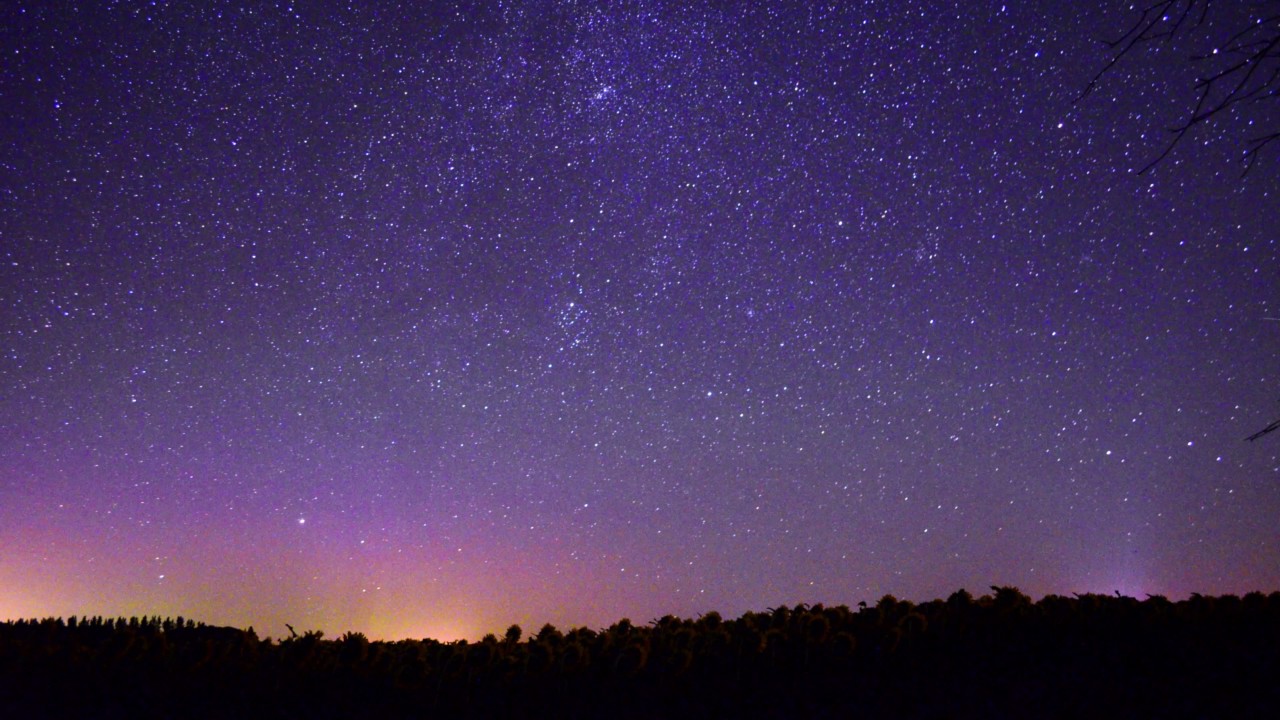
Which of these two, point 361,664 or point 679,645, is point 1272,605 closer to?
point 679,645

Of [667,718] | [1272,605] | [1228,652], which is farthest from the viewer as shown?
[1272,605]

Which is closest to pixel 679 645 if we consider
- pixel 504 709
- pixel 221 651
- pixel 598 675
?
pixel 598 675

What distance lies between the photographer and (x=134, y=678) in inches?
195

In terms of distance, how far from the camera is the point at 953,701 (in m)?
4.31

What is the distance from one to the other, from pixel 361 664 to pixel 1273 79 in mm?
5441

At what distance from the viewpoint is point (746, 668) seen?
4898 millimetres

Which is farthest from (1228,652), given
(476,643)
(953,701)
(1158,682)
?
(476,643)

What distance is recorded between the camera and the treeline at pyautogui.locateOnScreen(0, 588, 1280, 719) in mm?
4367

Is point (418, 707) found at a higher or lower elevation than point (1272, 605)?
lower

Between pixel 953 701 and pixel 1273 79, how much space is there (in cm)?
349

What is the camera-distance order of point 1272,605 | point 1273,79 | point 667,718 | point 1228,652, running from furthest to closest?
point 1272,605 → point 1228,652 → point 667,718 → point 1273,79

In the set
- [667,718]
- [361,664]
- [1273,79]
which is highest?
[1273,79]

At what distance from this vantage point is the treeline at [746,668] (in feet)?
14.3

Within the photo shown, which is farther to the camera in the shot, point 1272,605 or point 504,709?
point 1272,605
